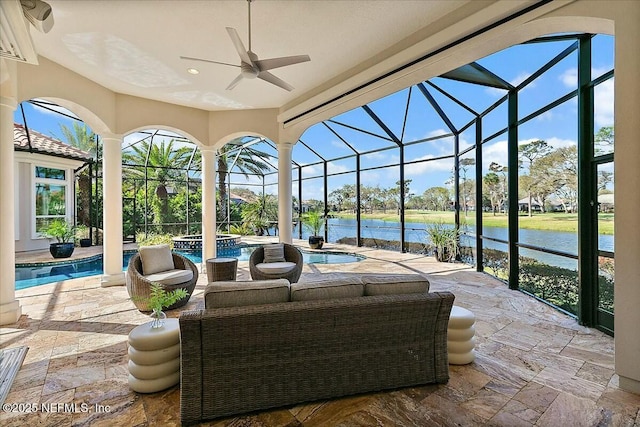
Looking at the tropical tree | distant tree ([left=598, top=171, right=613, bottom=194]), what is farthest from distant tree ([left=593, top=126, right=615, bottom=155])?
the tropical tree

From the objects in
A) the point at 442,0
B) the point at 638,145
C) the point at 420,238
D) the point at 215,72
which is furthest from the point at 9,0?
the point at 420,238

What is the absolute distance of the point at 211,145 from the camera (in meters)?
7.39

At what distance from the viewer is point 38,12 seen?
3.19m

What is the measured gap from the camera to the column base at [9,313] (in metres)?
4.04

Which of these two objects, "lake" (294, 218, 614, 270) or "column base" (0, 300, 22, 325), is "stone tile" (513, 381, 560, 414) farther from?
"column base" (0, 300, 22, 325)

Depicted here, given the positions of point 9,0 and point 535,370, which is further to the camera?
point 535,370

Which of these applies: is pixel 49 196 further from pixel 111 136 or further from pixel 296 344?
pixel 296 344

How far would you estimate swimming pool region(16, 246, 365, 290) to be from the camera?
6.92 meters

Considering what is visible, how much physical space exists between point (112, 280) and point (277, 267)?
332cm

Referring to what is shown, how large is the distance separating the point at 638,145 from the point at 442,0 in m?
2.33

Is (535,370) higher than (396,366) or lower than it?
lower

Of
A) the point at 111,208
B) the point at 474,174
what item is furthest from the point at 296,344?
the point at 474,174

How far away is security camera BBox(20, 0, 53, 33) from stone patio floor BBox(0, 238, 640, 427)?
11.3 feet

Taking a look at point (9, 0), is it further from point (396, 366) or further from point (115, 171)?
point (396, 366)
